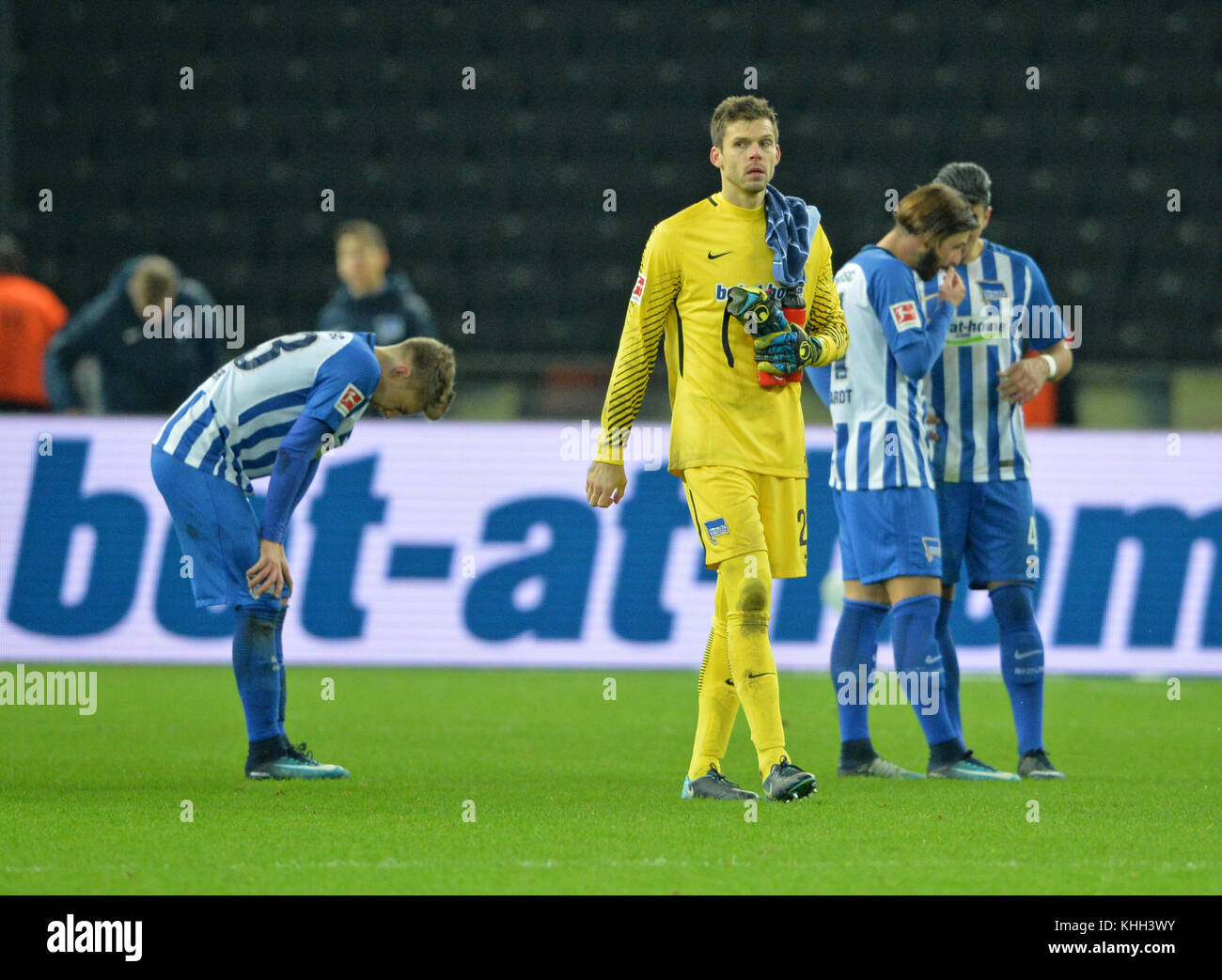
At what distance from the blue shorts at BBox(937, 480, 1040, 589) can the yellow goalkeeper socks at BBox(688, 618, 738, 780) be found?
1292mm

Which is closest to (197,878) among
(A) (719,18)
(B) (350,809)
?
(B) (350,809)

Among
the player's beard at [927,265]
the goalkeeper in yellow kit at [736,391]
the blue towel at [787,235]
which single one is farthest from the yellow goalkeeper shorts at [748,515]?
the player's beard at [927,265]

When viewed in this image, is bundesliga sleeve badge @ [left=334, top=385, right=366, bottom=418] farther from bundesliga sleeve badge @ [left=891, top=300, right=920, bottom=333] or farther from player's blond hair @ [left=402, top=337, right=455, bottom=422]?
bundesliga sleeve badge @ [left=891, top=300, right=920, bottom=333]

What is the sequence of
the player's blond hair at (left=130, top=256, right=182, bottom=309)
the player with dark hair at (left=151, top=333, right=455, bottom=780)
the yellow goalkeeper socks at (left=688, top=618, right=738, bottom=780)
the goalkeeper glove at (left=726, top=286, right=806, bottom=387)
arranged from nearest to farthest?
1. the goalkeeper glove at (left=726, top=286, right=806, bottom=387)
2. the yellow goalkeeper socks at (left=688, top=618, right=738, bottom=780)
3. the player with dark hair at (left=151, top=333, right=455, bottom=780)
4. the player's blond hair at (left=130, top=256, right=182, bottom=309)

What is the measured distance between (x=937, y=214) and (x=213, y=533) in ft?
8.54

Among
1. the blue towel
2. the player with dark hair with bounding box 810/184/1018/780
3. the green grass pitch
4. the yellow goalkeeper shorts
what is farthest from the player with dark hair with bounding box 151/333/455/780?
the player with dark hair with bounding box 810/184/1018/780

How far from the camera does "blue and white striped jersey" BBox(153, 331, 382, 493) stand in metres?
5.87

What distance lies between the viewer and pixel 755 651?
16.4 ft

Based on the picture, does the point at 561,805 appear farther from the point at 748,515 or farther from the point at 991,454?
the point at 991,454

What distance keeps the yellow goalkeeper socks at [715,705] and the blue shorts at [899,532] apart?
95 centimetres
